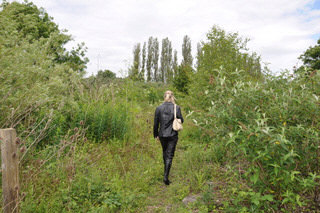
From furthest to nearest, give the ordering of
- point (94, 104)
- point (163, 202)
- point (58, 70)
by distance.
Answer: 1. point (94, 104)
2. point (58, 70)
3. point (163, 202)

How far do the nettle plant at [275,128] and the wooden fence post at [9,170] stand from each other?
2539 mm

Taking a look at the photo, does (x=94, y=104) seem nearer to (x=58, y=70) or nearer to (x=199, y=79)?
(x=58, y=70)

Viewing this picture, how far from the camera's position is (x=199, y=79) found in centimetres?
913

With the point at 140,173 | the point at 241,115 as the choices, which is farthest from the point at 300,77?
the point at 140,173

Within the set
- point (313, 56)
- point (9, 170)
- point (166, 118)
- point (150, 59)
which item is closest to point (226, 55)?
point (166, 118)

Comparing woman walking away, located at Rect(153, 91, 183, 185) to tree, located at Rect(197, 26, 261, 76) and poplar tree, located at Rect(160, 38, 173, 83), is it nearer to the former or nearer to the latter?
tree, located at Rect(197, 26, 261, 76)

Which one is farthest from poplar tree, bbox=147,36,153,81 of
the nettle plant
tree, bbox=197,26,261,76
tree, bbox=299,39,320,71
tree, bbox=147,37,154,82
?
the nettle plant

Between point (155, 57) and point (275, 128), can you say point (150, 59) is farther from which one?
point (275, 128)

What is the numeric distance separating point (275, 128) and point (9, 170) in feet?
10.4

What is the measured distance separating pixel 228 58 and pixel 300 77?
560cm

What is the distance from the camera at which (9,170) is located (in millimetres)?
2914

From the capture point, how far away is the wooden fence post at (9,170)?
288cm

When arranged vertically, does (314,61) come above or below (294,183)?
above

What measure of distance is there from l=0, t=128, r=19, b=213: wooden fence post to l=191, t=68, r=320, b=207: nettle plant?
2.54m
